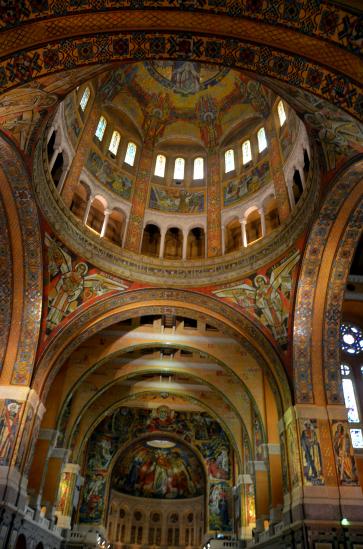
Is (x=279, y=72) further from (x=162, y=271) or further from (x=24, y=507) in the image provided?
(x=24, y=507)

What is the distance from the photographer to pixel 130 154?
66.4 feet

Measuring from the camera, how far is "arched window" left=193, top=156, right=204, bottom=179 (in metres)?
20.8

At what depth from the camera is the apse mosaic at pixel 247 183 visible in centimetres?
1842

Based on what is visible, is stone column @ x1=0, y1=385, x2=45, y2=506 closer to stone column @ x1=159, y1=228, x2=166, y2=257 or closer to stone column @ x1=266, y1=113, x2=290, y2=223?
stone column @ x1=159, y1=228, x2=166, y2=257

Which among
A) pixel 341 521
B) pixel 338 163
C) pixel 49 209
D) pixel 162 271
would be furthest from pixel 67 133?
pixel 341 521

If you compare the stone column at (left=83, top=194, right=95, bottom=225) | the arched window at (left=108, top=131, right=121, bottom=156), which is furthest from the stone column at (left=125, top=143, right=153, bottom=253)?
the stone column at (left=83, top=194, right=95, bottom=225)

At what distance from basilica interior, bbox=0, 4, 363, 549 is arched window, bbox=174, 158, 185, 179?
2.8 inches

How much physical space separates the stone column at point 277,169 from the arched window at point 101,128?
6.97m

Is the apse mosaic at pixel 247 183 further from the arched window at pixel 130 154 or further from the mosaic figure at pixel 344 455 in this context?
the mosaic figure at pixel 344 455

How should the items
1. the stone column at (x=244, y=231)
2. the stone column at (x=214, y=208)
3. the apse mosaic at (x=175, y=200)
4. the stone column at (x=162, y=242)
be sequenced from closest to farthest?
the stone column at (x=244, y=231) < the stone column at (x=214, y=208) < the stone column at (x=162, y=242) < the apse mosaic at (x=175, y=200)

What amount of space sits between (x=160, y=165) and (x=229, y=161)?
3.21 meters

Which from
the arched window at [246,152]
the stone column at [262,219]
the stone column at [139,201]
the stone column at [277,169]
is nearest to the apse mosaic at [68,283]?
the stone column at [139,201]

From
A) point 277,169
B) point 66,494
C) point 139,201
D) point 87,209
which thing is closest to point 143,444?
point 66,494

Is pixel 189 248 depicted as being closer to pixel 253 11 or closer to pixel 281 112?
pixel 281 112
